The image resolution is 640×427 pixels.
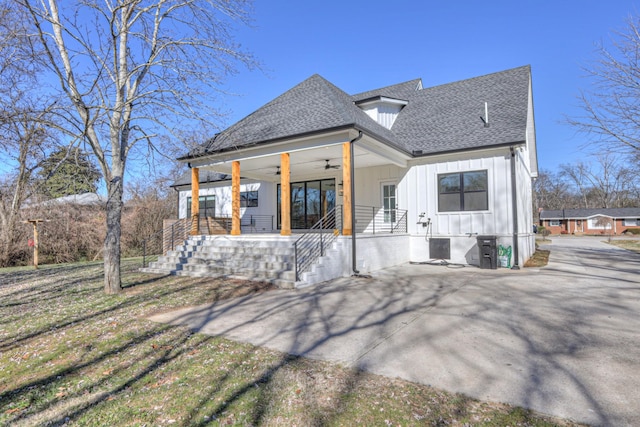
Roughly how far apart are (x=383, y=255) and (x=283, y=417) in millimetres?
8526

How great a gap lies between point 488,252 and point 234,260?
7646 mm

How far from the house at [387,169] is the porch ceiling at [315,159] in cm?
4

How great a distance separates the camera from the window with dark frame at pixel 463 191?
11.2m

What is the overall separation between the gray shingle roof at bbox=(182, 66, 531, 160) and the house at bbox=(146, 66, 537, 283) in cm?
6

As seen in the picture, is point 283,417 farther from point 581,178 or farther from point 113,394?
point 581,178

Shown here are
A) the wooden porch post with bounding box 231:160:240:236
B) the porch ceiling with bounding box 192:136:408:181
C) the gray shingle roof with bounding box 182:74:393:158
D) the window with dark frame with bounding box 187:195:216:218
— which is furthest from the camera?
the window with dark frame with bounding box 187:195:216:218

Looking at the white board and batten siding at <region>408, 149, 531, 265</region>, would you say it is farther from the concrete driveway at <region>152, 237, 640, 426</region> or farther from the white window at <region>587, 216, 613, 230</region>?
the white window at <region>587, 216, 613, 230</region>

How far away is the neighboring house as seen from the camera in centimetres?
4762

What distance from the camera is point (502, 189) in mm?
10859

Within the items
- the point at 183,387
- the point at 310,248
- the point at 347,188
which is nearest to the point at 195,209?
the point at 310,248

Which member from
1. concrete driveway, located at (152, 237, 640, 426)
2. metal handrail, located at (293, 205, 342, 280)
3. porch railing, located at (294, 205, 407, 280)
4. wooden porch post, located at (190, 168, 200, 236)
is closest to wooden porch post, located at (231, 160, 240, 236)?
wooden porch post, located at (190, 168, 200, 236)

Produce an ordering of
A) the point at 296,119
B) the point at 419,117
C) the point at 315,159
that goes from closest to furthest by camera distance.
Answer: the point at 296,119 → the point at 315,159 → the point at 419,117

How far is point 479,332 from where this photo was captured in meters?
4.42

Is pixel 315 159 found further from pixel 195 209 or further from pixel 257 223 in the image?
pixel 257 223
